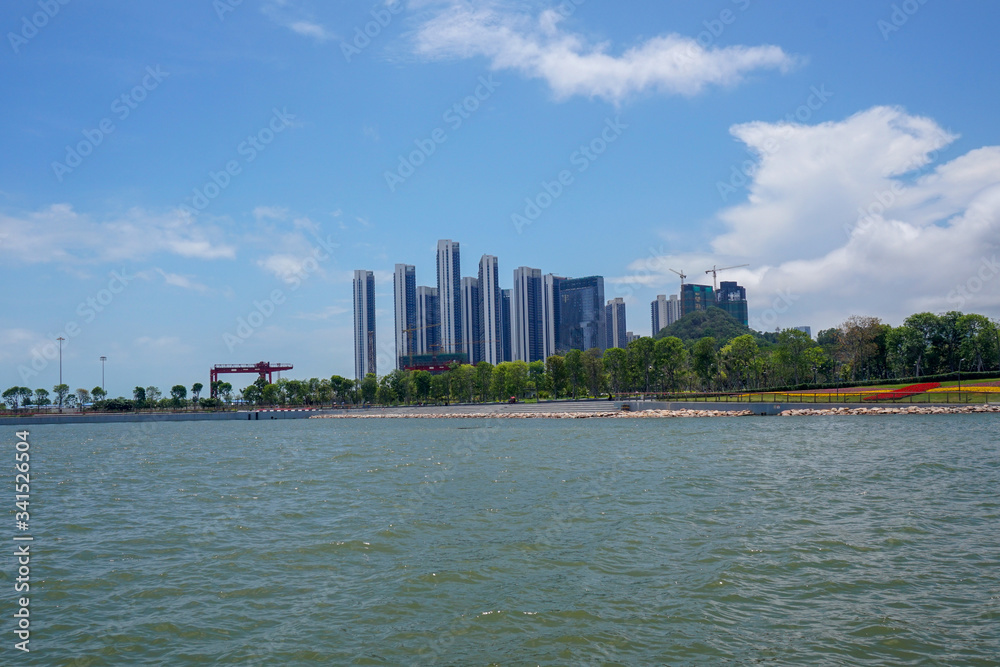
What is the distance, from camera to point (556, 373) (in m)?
105

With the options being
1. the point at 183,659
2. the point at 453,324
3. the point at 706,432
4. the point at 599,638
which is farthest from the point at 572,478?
the point at 453,324

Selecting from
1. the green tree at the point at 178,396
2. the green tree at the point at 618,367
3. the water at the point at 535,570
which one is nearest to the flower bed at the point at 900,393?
the water at the point at 535,570

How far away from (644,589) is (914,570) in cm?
402

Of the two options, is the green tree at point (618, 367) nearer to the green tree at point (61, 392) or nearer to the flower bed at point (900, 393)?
the flower bed at point (900, 393)

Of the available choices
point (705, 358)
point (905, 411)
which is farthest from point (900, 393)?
point (705, 358)

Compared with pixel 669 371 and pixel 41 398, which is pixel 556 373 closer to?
pixel 669 371

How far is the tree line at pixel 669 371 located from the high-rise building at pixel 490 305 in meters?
61.7

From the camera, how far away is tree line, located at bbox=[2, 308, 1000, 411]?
3221 inches

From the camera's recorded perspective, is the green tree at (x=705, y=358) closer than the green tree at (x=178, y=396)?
Yes

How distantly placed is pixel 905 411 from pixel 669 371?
51.7 m

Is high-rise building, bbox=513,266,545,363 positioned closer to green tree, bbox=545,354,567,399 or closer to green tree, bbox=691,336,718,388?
green tree, bbox=545,354,567,399

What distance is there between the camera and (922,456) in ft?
71.9

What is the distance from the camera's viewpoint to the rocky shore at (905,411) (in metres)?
45.6

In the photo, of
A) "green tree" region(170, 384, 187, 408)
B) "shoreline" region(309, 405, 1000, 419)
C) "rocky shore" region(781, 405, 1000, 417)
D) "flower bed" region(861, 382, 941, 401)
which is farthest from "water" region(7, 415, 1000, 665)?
"green tree" region(170, 384, 187, 408)
